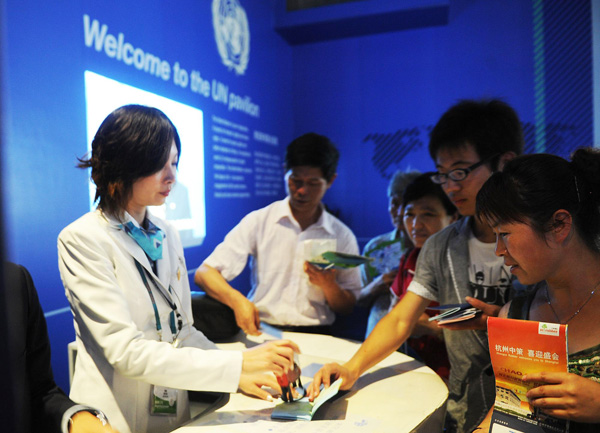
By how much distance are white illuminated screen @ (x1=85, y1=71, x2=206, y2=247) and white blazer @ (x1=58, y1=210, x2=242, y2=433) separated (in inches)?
74.8

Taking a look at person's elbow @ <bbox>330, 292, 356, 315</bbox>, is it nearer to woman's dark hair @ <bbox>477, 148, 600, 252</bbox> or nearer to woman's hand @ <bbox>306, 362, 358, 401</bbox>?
woman's hand @ <bbox>306, 362, 358, 401</bbox>

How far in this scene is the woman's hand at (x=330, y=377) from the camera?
4.52 ft

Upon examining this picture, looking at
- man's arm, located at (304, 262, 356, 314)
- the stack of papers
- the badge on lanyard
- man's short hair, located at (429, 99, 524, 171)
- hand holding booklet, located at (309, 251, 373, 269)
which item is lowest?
the badge on lanyard

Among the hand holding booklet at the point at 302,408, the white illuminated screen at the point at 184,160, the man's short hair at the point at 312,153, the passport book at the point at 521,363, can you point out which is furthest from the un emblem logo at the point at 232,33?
the passport book at the point at 521,363

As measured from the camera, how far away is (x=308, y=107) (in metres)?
6.30

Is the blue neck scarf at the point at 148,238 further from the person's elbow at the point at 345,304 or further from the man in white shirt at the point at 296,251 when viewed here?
the person's elbow at the point at 345,304

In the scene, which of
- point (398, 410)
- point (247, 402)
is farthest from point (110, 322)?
point (398, 410)

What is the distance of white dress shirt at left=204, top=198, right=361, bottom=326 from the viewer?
102 inches

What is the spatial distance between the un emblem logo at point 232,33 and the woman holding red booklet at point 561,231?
12.6 feet

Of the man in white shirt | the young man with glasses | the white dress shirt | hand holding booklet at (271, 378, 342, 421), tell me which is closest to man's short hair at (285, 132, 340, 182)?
the man in white shirt

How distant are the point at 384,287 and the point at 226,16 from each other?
10.7 ft

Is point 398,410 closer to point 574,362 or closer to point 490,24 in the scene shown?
point 574,362

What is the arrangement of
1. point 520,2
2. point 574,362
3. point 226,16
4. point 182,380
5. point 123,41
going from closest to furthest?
1. point 574,362
2. point 182,380
3. point 123,41
4. point 226,16
5. point 520,2

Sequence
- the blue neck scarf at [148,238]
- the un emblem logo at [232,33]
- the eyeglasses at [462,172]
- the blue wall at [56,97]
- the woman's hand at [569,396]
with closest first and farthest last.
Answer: the woman's hand at [569,396], the blue neck scarf at [148,238], the eyeglasses at [462,172], the blue wall at [56,97], the un emblem logo at [232,33]
